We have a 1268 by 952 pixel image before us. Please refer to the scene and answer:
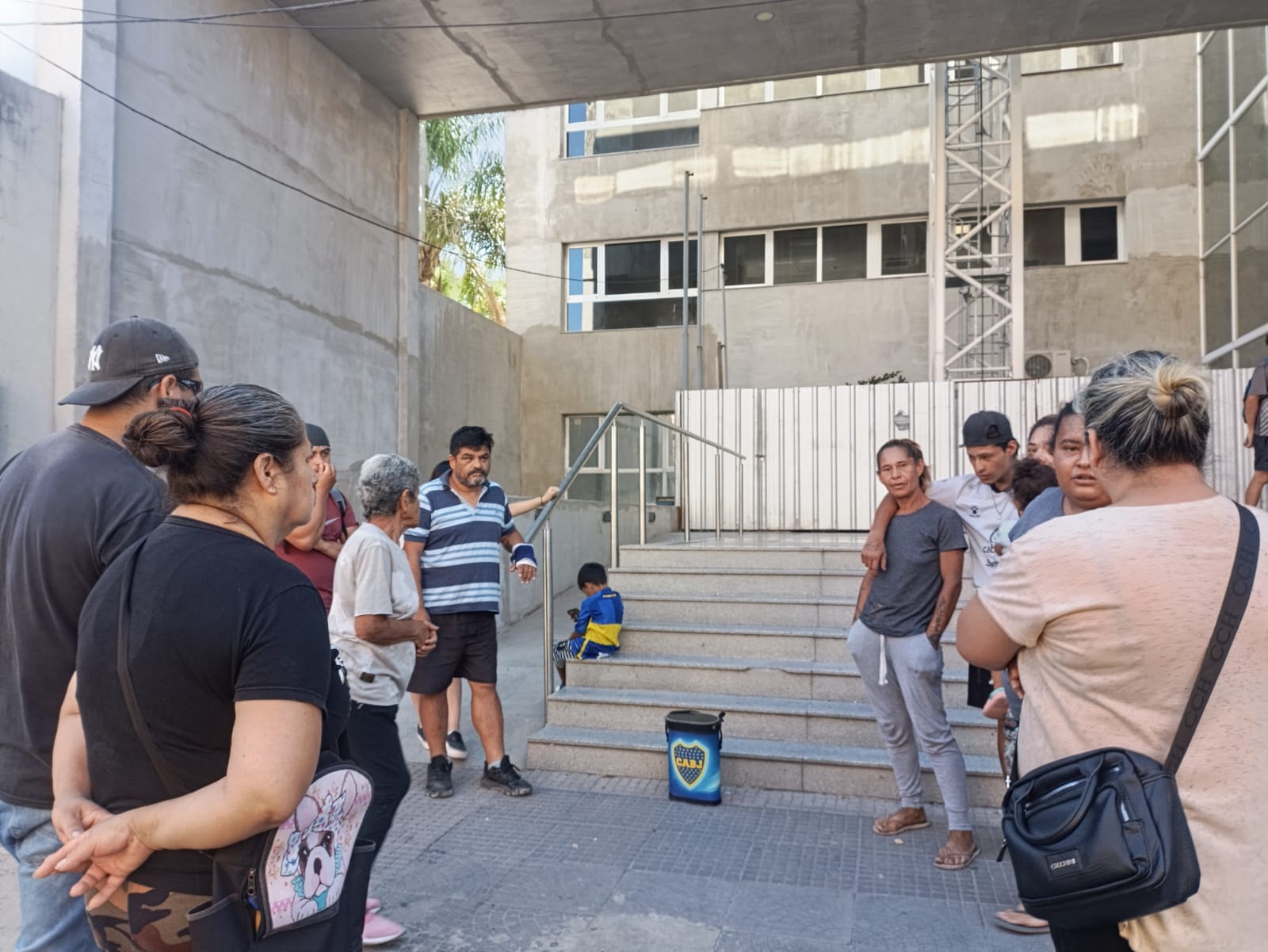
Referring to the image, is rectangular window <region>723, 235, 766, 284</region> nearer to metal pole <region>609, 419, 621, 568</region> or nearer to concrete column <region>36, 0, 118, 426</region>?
metal pole <region>609, 419, 621, 568</region>

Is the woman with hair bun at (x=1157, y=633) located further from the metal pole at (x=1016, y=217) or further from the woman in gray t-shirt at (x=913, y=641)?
the metal pole at (x=1016, y=217)

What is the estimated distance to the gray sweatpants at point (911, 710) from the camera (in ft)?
12.5

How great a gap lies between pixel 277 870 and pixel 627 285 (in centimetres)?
1437

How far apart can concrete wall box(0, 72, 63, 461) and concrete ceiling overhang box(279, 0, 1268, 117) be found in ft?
10.6

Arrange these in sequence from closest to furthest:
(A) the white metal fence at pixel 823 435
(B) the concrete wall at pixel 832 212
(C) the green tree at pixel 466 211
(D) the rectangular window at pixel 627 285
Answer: (A) the white metal fence at pixel 823 435, (B) the concrete wall at pixel 832 212, (D) the rectangular window at pixel 627 285, (C) the green tree at pixel 466 211

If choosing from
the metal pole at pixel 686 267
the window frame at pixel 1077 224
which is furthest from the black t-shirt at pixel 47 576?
the window frame at pixel 1077 224

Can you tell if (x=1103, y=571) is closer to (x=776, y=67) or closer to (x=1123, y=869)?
(x=1123, y=869)

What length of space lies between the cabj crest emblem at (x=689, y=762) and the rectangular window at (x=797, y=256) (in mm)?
11278

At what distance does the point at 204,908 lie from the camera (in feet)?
4.62

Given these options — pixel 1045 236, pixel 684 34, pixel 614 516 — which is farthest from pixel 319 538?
pixel 1045 236

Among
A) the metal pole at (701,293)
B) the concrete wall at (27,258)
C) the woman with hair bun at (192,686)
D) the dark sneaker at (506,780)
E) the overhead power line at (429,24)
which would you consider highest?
the overhead power line at (429,24)

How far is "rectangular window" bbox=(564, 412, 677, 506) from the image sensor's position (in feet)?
23.9

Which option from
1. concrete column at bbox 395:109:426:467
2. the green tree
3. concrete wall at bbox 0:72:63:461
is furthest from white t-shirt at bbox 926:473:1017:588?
the green tree

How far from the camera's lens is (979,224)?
38.7 feet
